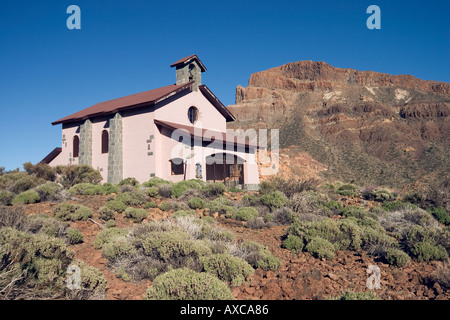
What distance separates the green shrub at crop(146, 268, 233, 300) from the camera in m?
4.49

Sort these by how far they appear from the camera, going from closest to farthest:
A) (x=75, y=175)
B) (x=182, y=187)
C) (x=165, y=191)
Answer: (x=165, y=191)
(x=182, y=187)
(x=75, y=175)

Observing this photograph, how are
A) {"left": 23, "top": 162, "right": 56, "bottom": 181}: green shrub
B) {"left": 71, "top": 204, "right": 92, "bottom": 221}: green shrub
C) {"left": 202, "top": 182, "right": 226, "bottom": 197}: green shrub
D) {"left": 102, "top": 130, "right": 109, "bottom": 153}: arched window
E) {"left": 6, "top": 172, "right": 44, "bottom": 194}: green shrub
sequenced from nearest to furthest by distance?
1. {"left": 71, "top": 204, "right": 92, "bottom": 221}: green shrub
2. {"left": 6, "top": 172, "right": 44, "bottom": 194}: green shrub
3. {"left": 202, "top": 182, "right": 226, "bottom": 197}: green shrub
4. {"left": 23, "top": 162, "right": 56, "bottom": 181}: green shrub
5. {"left": 102, "top": 130, "right": 109, "bottom": 153}: arched window

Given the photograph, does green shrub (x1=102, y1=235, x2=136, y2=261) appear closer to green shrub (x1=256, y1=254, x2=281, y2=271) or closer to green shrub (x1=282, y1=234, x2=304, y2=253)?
green shrub (x1=256, y1=254, x2=281, y2=271)

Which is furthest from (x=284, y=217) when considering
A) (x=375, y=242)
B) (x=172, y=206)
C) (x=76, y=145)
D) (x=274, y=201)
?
(x=76, y=145)

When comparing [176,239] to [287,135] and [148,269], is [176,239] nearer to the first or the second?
[148,269]

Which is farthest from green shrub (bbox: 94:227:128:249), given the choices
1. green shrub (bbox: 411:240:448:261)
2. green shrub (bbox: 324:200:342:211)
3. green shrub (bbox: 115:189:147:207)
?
green shrub (bbox: 324:200:342:211)

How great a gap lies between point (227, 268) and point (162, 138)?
14.2 meters

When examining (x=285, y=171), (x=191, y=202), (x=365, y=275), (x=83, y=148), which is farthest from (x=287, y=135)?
(x=365, y=275)

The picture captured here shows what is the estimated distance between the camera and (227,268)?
5.71 metres

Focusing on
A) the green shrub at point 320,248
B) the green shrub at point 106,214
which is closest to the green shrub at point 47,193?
the green shrub at point 106,214

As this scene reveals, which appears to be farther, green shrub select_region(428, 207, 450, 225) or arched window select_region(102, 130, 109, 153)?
arched window select_region(102, 130, 109, 153)

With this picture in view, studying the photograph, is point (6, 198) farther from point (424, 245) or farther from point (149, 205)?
point (424, 245)

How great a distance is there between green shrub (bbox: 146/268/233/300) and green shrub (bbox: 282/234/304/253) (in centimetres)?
316
